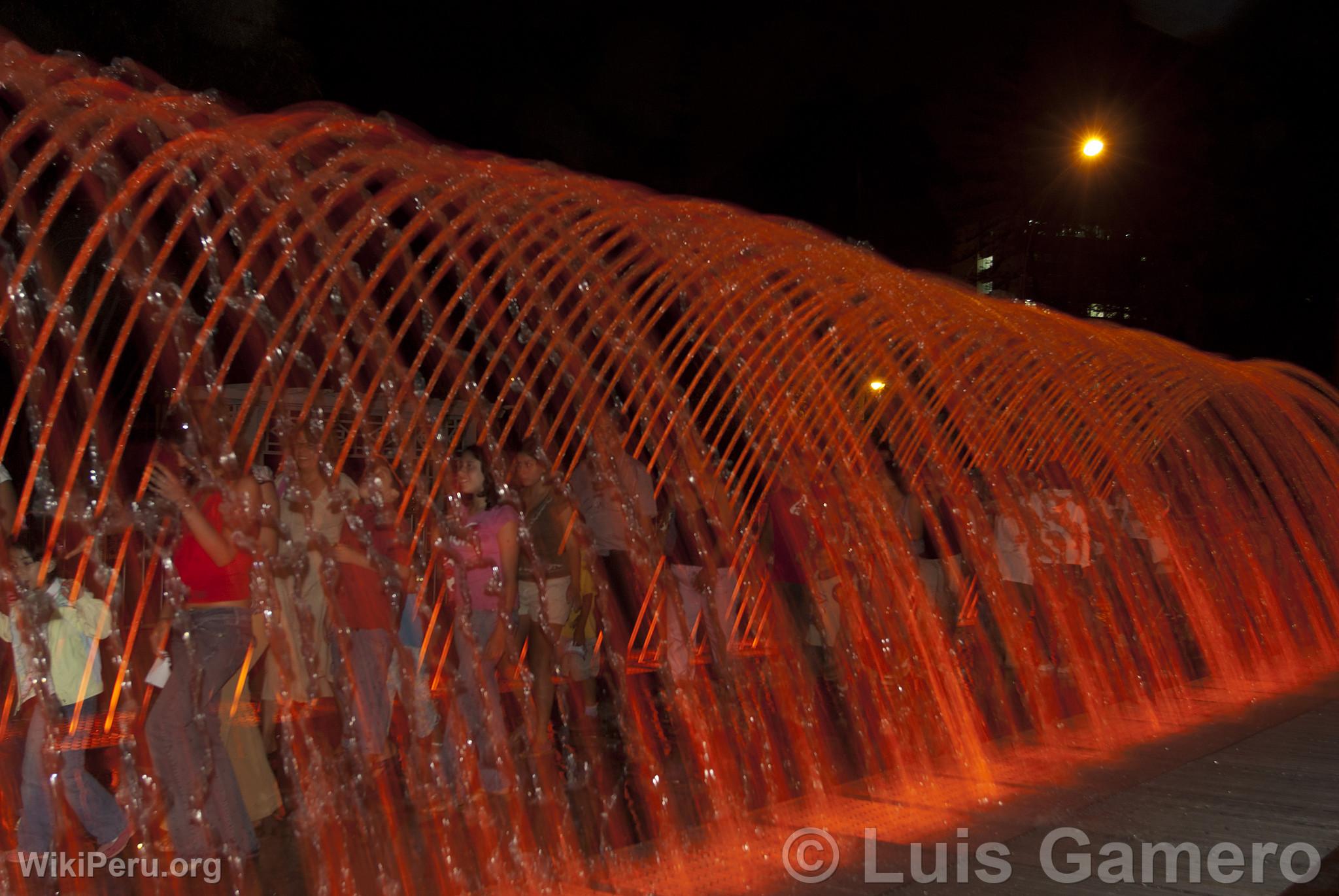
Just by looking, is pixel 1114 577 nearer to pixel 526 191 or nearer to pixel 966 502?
pixel 966 502

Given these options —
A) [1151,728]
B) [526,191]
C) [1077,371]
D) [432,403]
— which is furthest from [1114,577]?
[526,191]

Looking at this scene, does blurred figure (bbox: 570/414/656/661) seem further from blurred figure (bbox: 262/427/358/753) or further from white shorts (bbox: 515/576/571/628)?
blurred figure (bbox: 262/427/358/753)

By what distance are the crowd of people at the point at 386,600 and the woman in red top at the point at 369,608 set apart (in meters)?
0.01

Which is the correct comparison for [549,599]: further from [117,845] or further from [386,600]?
[117,845]

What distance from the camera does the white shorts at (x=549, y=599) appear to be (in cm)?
756

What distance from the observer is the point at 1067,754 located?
24.8 ft

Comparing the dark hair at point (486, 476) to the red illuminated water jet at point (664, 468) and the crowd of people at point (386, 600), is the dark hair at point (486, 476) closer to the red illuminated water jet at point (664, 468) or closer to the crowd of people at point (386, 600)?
the crowd of people at point (386, 600)

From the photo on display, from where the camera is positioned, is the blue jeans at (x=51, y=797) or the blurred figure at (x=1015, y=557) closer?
the blue jeans at (x=51, y=797)

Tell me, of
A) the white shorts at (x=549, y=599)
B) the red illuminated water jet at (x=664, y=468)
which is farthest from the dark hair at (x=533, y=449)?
the white shorts at (x=549, y=599)

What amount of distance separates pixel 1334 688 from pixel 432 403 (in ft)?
30.5

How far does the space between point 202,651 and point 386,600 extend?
1.38 m

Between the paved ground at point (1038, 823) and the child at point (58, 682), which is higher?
the child at point (58, 682)

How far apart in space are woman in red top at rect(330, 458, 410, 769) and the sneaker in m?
1.50

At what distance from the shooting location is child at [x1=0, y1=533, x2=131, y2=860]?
17.4 ft
